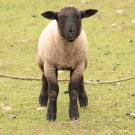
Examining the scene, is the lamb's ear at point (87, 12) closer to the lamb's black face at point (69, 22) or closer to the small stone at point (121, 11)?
the lamb's black face at point (69, 22)

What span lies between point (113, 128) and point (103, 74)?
4.69 m

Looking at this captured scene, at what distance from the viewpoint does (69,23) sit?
8.87 metres

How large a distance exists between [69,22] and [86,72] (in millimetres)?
5091

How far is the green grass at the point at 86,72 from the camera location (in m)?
9.05

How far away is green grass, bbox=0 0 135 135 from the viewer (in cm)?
905

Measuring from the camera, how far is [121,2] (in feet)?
70.0

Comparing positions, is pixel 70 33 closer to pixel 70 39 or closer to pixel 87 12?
pixel 70 39

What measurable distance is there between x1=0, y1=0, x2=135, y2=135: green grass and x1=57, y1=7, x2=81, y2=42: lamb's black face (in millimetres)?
1467

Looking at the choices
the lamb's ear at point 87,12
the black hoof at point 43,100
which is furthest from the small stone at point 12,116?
the lamb's ear at point 87,12

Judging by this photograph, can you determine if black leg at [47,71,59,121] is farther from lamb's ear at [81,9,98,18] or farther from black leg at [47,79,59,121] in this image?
lamb's ear at [81,9,98,18]

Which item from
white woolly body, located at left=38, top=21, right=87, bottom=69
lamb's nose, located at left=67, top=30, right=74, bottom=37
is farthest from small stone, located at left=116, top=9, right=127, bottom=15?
lamb's nose, located at left=67, top=30, right=74, bottom=37

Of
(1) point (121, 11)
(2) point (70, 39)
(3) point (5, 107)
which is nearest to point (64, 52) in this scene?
(2) point (70, 39)

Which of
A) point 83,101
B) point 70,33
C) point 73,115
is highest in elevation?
point 70,33

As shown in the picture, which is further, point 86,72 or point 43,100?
point 86,72
